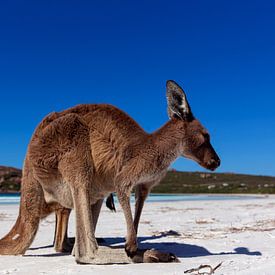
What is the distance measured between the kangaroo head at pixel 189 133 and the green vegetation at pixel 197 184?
23.6 m

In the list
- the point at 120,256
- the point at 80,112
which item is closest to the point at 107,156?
the point at 80,112

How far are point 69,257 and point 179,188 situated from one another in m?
26.6

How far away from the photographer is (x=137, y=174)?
4.24 meters

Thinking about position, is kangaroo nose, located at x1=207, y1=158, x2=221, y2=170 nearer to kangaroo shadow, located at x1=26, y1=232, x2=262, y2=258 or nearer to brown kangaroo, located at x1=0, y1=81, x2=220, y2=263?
brown kangaroo, located at x1=0, y1=81, x2=220, y2=263

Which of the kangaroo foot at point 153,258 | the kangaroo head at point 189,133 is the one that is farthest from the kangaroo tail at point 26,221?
the kangaroo head at point 189,133

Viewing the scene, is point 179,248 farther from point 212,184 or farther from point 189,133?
point 212,184

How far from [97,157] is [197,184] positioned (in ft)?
100

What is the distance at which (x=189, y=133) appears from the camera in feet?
14.7

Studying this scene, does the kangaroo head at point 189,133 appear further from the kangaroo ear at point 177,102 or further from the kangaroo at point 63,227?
the kangaroo at point 63,227

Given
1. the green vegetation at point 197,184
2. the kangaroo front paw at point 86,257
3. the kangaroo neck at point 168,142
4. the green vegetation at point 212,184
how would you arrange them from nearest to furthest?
the kangaroo front paw at point 86,257, the kangaroo neck at point 168,142, the green vegetation at point 197,184, the green vegetation at point 212,184

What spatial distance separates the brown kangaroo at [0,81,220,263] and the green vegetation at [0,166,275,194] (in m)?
23.2

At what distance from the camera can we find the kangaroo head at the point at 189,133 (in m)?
4.47

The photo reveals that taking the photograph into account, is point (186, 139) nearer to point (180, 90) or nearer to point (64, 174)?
point (180, 90)

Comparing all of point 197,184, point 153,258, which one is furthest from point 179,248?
point 197,184
